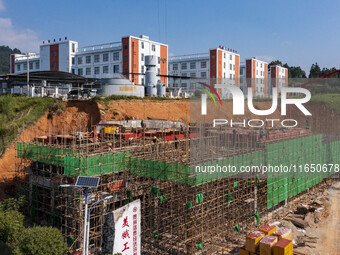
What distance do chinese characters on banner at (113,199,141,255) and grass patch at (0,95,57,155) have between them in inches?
754

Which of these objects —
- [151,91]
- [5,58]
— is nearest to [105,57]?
[151,91]

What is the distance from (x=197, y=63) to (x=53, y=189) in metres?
56.6

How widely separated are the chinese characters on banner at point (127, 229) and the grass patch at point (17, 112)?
1914 centimetres

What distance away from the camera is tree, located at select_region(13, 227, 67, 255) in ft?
45.1

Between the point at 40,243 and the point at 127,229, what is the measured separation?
3.77m

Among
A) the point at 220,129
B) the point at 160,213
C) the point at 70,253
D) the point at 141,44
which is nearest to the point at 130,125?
the point at 220,129

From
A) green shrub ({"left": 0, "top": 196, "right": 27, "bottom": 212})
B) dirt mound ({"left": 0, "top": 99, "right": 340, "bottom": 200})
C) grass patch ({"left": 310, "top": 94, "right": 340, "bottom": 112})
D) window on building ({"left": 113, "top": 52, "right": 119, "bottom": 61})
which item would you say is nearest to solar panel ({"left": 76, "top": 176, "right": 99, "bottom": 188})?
green shrub ({"left": 0, "top": 196, "right": 27, "bottom": 212})

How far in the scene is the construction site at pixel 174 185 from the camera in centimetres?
1630

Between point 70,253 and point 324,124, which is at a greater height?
point 324,124

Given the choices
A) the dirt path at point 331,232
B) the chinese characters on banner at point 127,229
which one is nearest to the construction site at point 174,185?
the chinese characters on banner at point 127,229

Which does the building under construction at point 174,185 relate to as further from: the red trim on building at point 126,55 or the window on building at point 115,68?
the window on building at point 115,68

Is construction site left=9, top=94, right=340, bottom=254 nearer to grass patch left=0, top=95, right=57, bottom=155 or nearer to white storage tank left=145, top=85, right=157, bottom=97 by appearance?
grass patch left=0, top=95, right=57, bottom=155

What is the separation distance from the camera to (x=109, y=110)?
122 ft

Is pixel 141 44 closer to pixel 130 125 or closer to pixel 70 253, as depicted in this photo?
pixel 130 125
